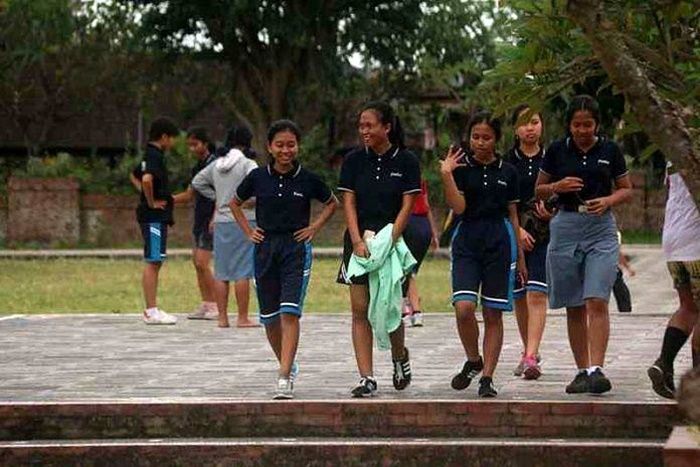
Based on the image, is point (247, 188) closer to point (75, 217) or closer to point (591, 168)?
point (591, 168)

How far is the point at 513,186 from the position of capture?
39.2ft

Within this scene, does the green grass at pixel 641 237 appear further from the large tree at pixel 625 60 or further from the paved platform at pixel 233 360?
the large tree at pixel 625 60

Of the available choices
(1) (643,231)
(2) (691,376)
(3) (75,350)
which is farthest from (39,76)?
(2) (691,376)

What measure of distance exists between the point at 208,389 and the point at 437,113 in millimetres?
35046

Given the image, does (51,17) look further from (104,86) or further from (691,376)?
(691,376)

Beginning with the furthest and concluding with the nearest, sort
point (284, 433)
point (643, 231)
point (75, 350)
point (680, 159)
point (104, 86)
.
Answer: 1. point (104, 86)
2. point (643, 231)
3. point (75, 350)
4. point (284, 433)
5. point (680, 159)

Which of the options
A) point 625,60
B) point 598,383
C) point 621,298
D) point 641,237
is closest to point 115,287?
point 621,298

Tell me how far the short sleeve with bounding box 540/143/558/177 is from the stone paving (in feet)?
4.30

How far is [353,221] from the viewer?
11.8 m

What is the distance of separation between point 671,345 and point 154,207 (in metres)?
7.15

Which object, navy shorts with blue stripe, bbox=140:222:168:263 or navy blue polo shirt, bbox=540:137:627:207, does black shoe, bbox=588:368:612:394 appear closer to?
navy blue polo shirt, bbox=540:137:627:207

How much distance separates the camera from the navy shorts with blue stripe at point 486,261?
11.7 metres

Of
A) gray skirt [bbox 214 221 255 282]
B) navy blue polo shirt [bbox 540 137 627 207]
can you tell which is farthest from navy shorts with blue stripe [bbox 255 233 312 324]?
gray skirt [bbox 214 221 255 282]

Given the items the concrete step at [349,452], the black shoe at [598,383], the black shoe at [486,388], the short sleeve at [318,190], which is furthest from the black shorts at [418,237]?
the concrete step at [349,452]
